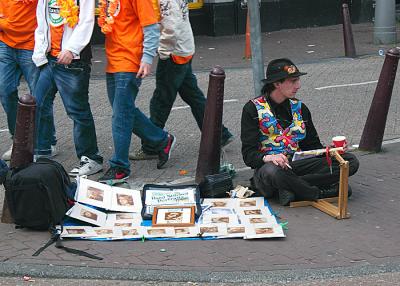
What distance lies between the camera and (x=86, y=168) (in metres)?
7.36

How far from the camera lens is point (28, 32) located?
7738 mm

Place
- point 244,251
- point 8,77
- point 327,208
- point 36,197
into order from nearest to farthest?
1. point 244,251
2. point 36,197
3. point 327,208
4. point 8,77

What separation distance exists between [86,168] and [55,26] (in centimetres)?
125

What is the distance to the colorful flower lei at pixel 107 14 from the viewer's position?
6750 millimetres

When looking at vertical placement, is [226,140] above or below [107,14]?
below

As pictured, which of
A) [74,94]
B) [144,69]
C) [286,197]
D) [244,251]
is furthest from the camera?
[74,94]

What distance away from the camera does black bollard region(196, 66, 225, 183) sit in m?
6.76

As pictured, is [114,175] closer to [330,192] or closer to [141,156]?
[141,156]

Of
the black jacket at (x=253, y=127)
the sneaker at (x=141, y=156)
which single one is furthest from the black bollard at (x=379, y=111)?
the sneaker at (x=141, y=156)

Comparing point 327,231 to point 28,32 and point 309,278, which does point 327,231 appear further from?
point 28,32

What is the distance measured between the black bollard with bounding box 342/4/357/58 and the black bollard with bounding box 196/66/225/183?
8206 millimetres

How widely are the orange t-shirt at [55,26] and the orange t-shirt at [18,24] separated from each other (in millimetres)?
763

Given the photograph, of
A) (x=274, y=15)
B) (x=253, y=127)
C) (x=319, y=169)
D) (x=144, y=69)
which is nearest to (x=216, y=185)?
(x=253, y=127)

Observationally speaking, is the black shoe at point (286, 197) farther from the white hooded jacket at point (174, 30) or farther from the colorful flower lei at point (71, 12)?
the colorful flower lei at point (71, 12)
